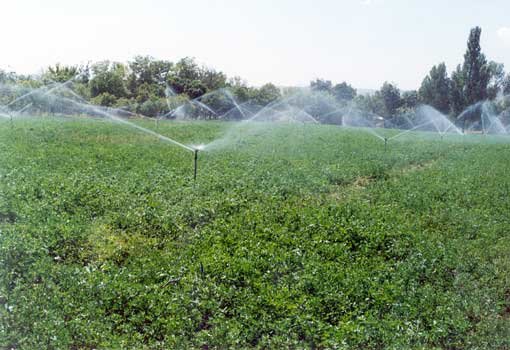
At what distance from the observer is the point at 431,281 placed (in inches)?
257

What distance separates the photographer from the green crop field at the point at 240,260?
482 cm

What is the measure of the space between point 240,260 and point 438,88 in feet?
177

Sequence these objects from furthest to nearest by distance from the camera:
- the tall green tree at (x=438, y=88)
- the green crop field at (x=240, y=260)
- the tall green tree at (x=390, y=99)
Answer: the tall green tree at (x=390, y=99), the tall green tree at (x=438, y=88), the green crop field at (x=240, y=260)

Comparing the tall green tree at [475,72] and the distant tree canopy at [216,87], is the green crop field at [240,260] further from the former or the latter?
the tall green tree at [475,72]

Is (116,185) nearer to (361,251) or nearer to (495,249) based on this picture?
(361,251)

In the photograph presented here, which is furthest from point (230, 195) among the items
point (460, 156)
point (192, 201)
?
point (460, 156)

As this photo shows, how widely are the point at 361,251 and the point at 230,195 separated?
3306 mm

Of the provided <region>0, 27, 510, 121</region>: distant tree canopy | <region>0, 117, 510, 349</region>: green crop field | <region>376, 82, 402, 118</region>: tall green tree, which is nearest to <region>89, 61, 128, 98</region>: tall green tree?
<region>0, 27, 510, 121</region>: distant tree canopy

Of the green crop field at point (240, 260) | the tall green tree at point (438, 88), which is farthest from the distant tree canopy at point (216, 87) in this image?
the green crop field at point (240, 260)

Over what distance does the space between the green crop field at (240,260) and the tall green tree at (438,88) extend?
4482cm

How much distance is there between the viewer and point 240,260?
6254 mm

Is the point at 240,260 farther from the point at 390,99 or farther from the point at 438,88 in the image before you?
the point at 390,99

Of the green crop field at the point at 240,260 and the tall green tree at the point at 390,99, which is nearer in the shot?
the green crop field at the point at 240,260

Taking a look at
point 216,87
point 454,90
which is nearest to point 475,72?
point 454,90
